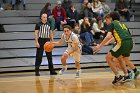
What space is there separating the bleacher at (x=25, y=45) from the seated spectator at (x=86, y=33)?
0.55 metres

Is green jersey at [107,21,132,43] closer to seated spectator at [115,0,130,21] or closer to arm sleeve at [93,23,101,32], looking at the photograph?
arm sleeve at [93,23,101,32]

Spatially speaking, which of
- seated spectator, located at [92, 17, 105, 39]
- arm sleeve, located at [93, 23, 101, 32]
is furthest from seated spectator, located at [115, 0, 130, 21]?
arm sleeve, located at [93, 23, 101, 32]

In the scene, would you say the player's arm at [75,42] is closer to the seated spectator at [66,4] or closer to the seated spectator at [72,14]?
the seated spectator at [72,14]

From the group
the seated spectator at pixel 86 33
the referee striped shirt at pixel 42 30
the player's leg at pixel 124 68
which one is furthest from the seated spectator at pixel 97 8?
the player's leg at pixel 124 68

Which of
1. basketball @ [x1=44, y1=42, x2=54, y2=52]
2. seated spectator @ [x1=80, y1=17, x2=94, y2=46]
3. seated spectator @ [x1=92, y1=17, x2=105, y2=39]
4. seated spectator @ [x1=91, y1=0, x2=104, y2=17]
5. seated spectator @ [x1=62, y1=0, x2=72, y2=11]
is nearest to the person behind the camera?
basketball @ [x1=44, y1=42, x2=54, y2=52]

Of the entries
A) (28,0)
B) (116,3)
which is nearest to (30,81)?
(28,0)

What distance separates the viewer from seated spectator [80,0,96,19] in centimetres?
1275

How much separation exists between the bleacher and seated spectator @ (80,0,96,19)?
81cm

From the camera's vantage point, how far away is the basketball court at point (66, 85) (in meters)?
6.75

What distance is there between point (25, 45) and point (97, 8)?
3.53 m

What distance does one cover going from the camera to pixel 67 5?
515 inches

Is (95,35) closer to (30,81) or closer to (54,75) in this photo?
(54,75)

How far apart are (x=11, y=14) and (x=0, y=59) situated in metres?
2.88

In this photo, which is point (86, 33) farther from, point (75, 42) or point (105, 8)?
point (75, 42)
